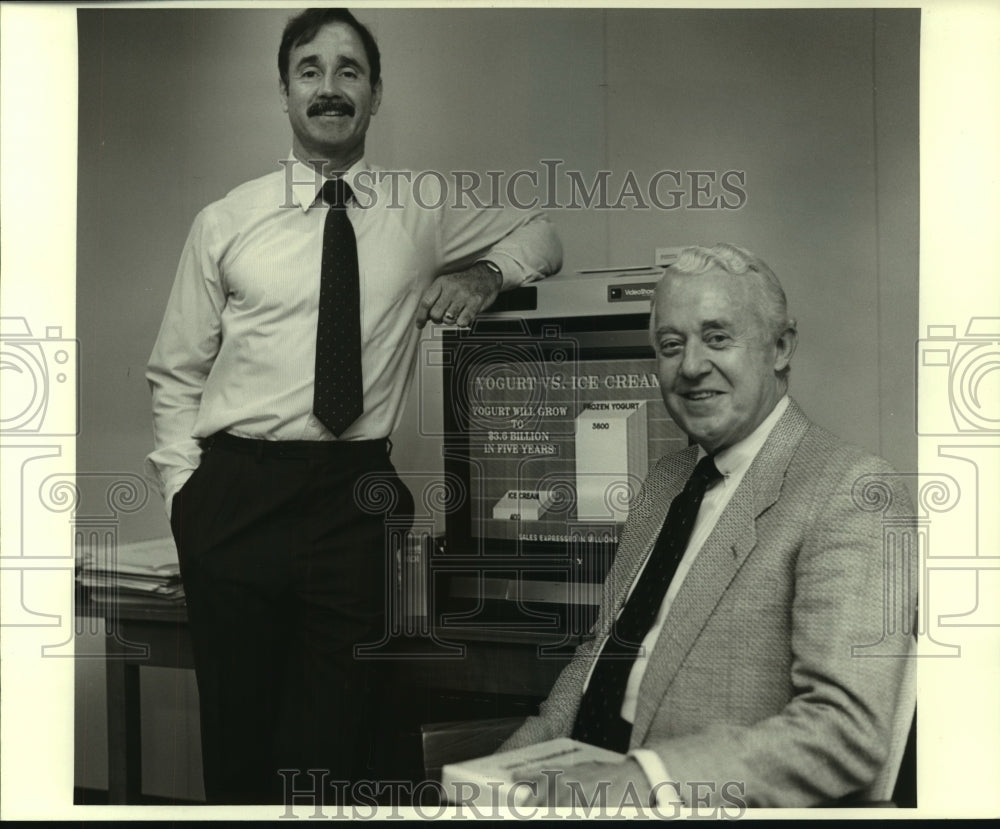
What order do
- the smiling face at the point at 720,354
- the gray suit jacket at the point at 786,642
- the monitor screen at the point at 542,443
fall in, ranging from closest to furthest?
the gray suit jacket at the point at 786,642 → the smiling face at the point at 720,354 → the monitor screen at the point at 542,443

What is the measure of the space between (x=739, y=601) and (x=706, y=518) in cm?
21

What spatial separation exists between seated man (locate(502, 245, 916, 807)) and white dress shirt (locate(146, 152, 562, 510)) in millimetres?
538

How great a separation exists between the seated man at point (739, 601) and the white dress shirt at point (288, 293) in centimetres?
54

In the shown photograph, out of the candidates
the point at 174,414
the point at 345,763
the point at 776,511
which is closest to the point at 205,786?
the point at 345,763

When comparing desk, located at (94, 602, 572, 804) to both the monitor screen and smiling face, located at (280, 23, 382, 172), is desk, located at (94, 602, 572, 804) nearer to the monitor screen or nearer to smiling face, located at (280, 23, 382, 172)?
the monitor screen

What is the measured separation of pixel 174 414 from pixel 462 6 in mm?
1302

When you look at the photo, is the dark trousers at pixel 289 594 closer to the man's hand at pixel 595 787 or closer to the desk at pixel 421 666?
the desk at pixel 421 666

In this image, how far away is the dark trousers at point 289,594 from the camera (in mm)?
2559

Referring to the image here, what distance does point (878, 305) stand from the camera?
257 cm

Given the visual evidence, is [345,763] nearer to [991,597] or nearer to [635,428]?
[635,428]

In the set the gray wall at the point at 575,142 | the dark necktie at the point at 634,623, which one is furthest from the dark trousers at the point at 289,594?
the dark necktie at the point at 634,623

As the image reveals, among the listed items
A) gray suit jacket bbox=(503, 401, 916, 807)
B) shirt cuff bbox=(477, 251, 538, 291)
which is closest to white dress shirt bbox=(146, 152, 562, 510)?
shirt cuff bbox=(477, 251, 538, 291)

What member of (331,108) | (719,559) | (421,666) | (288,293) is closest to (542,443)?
(719,559)

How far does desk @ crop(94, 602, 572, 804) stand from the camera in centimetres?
256
